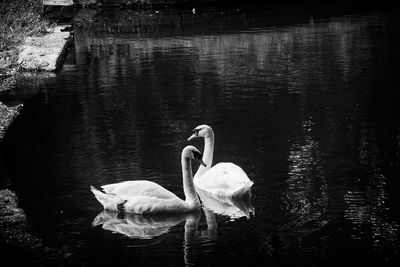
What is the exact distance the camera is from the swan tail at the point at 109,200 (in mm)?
10547

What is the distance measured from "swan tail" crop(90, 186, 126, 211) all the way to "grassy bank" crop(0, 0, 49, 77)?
40.3 ft

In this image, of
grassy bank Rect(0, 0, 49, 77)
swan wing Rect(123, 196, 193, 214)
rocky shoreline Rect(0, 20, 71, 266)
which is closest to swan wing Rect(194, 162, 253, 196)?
swan wing Rect(123, 196, 193, 214)

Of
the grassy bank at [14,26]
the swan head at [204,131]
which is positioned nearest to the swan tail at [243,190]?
the swan head at [204,131]

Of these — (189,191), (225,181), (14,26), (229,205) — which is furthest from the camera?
(14,26)

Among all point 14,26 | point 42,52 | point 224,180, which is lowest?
point 224,180

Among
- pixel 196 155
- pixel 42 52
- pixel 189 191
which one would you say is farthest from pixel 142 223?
pixel 42 52

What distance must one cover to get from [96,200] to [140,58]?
15194mm

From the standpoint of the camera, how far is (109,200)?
10578 millimetres

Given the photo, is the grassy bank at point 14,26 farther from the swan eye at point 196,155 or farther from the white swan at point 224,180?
the swan eye at point 196,155

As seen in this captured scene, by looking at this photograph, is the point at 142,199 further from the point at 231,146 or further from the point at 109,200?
the point at 231,146

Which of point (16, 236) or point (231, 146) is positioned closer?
point (16, 236)

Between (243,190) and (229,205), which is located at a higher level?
(243,190)

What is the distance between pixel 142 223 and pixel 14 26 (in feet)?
64.7

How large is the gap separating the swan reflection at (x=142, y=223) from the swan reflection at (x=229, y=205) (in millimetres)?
407
